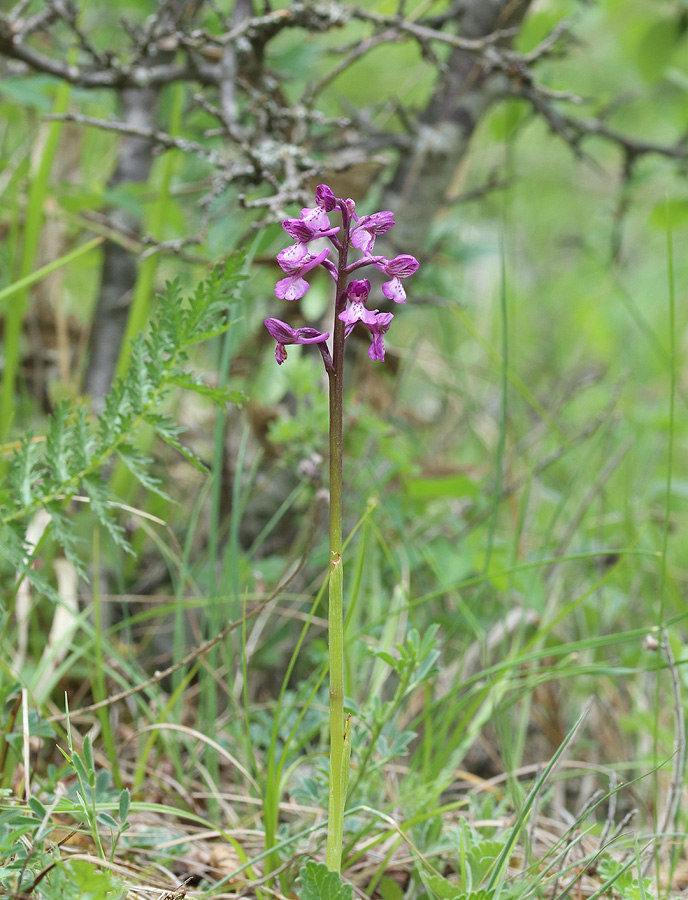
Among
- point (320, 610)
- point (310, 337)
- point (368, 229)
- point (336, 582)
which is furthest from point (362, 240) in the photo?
point (320, 610)

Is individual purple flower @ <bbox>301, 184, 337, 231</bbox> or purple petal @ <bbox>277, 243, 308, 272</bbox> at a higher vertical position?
individual purple flower @ <bbox>301, 184, 337, 231</bbox>

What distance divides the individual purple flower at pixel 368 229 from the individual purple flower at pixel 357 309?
64 millimetres

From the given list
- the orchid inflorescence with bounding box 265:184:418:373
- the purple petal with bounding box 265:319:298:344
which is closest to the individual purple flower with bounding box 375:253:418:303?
the orchid inflorescence with bounding box 265:184:418:373

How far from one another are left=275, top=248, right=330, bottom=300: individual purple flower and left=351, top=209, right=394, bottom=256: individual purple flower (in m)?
0.04

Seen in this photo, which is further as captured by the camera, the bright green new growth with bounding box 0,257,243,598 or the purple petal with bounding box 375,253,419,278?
the bright green new growth with bounding box 0,257,243,598

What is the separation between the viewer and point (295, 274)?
0.97 metres

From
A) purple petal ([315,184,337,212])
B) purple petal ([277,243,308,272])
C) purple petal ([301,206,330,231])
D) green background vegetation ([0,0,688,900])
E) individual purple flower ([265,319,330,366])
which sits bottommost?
green background vegetation ([0,0,688,900])

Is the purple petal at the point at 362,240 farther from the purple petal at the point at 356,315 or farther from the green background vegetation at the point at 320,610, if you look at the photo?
the green background vegetation at the point at 320,610

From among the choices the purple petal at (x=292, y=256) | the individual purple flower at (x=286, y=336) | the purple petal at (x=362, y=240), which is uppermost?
the purple petal at (x=362, y=240)

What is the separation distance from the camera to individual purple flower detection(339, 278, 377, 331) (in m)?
0.90

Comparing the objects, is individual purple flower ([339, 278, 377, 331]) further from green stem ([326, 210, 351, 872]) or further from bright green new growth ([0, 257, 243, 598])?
bright green new growth ([0, 257, 243, 598])

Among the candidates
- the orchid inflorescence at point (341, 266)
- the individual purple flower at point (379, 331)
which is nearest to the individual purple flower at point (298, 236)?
the orchid inflorescence at point (341, 266)

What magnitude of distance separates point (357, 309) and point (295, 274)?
0.12 meters

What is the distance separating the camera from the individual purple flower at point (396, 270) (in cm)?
95
